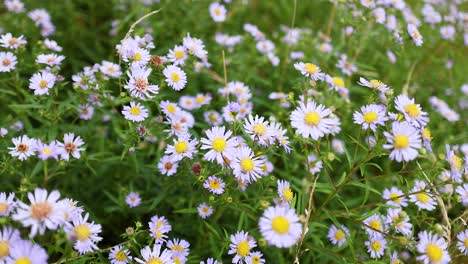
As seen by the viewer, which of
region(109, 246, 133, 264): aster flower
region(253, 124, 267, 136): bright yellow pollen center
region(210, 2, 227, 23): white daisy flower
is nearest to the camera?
region(109, 246, 133, 264): aster flower

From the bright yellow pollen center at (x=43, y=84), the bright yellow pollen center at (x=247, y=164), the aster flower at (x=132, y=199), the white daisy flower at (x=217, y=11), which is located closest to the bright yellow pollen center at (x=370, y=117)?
the bright yellow pollen center at (x=247, y=164)

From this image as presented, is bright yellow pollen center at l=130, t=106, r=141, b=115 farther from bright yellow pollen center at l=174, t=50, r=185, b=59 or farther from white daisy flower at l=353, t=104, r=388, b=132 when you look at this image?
white daisy flower at l=353, t=104, r=388, b=132

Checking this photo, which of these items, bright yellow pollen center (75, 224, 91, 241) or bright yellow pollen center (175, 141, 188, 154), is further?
bright yellow pollen center (175, 141, 188, 154)

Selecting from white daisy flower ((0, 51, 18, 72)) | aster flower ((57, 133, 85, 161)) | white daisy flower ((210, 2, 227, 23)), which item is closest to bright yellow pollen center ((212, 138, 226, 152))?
aster flower ((57, 133, 85, 161))

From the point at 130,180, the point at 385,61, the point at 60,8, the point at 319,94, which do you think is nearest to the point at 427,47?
the point at 385,61

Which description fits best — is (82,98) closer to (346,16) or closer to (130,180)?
(130,180)

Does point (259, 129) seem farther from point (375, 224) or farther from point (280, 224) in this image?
point (375, 224)

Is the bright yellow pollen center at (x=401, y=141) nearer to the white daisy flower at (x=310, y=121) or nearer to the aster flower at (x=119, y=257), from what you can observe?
the white daisy flower at (x=310, y=121)
